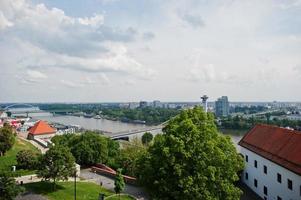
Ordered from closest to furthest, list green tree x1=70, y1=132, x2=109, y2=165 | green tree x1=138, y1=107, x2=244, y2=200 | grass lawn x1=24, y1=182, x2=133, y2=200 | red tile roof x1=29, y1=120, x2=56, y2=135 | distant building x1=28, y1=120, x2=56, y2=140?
green tree x1=138, y1=107, x2=244, y2=200 < grass lawn x1=24, y1=182, x2=133, y2=200 < green tree x1=70, y1=132, x2=109, y2=165 < distant building x1=28, y1=120, x2=56, y2=140 < red tile roof x1=29, y1=120, x2=56, y2=135

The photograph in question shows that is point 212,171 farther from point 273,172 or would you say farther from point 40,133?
point 40,133

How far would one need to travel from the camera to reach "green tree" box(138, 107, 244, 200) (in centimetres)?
1877

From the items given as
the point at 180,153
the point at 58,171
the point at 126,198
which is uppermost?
the point at 180,153

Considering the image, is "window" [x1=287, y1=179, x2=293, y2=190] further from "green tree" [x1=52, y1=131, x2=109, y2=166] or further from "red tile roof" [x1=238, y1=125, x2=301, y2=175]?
"green tree" [x1=52, y1=131, x2=109, y2=166]

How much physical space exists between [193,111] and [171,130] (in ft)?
6.74

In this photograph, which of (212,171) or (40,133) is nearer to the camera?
(212,171)

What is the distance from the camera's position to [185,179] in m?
18.6

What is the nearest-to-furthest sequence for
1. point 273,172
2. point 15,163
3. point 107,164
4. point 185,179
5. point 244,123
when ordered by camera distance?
point 185,179 < point 273,172 < point 15,163 < point 107,164 < point 244,123

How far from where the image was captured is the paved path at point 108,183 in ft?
90.1

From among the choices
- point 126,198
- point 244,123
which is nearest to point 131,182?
point 126,198

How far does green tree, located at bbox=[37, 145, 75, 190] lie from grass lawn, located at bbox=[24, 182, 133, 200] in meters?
0.77

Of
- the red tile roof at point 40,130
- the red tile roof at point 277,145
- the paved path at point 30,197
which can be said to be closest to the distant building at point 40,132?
the red tile roof at point 40,130

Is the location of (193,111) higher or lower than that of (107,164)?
higher

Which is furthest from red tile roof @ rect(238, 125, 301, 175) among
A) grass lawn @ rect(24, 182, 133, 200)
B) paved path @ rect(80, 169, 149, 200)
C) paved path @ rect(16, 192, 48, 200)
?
paved path @ rect(16, 192, 48, 200)
